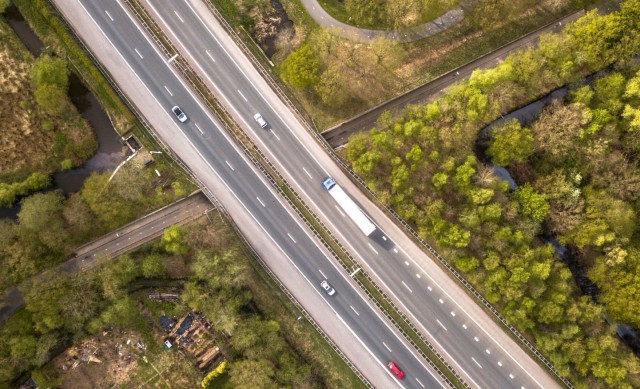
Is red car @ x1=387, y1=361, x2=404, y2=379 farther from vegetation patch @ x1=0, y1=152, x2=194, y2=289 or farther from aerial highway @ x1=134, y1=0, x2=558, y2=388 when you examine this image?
vegetation patch @ x1=0, y1=152, x2=194, y2=289

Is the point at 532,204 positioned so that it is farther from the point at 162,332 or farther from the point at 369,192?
the point at 162,332

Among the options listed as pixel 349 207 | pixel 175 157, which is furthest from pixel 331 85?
pixel 175 157

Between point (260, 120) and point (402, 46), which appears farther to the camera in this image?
point (402, 46)

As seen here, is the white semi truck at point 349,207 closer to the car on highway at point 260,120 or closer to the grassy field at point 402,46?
the grassy field at point 402,46

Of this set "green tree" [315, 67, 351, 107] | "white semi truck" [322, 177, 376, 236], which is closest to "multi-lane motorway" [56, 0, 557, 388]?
"white semi truck" [322, 177, 376, 236]

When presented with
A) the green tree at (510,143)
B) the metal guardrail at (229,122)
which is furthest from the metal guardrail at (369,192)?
the green tree at (510,143)
